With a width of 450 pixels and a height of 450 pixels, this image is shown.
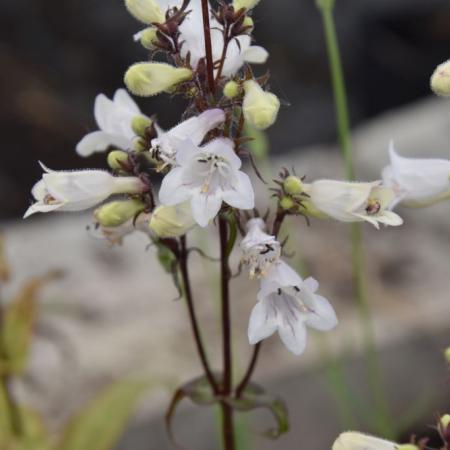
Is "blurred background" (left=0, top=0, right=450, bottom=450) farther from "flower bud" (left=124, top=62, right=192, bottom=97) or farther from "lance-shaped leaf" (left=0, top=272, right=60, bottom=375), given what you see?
"flower bud" (left=124, top=62, right=192, bottom=97)

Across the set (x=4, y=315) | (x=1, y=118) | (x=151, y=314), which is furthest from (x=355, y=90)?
(x=4, y=315)

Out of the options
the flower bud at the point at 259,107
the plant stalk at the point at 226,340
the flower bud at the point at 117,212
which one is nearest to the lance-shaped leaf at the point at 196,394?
the plant stalk at the point at 226,340

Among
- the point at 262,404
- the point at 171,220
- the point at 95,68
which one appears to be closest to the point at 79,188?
the point at 171,220

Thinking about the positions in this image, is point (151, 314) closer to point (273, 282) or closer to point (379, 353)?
point (379, 353)

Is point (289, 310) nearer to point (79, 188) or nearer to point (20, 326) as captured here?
point (79, 188)

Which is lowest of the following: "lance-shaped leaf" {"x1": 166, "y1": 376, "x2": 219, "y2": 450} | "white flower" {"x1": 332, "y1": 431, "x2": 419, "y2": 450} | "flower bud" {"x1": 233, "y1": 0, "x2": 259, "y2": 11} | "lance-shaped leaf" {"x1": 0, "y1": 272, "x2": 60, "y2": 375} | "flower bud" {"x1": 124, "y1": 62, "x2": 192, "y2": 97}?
"lance-shaped leaf" {"x1": 0, "y1": 272, "x2": 60, "y2": 375}

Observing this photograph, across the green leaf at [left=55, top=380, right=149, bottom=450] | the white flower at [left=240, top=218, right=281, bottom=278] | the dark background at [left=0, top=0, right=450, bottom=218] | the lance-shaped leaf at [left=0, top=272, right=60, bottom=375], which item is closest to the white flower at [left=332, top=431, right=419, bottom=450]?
the white flower at [left=240, top=218, right=281, bottom=278]

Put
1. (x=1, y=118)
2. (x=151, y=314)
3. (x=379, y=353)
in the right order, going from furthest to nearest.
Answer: (x=1, y=118)
(x=151, y=314)
(x=379, y=353)
